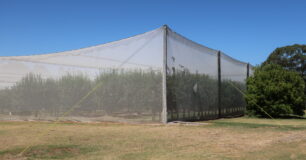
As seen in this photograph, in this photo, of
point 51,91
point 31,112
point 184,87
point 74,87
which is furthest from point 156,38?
point 31,112

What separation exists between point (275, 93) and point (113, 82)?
8.70 metres

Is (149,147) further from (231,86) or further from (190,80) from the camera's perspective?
(231,86)

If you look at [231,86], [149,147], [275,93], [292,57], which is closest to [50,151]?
[149,147]

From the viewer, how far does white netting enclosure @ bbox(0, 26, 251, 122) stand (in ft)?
37.3

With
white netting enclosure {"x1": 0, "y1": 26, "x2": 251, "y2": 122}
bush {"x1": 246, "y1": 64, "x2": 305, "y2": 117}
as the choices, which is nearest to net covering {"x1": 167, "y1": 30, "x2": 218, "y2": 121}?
white netting enclosure {"x1": 0, "y1": 26, "x2": 251, "y2": 122}

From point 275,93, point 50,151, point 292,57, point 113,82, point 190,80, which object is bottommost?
point 50,151

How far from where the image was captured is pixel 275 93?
15648 mm

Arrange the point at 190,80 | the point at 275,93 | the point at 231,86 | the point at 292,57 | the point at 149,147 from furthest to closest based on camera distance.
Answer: the point at 292,57, the point at 231,86, the point at 275,93, the point at 190,80, the point at 149,147

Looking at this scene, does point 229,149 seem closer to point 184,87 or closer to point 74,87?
point 184,87

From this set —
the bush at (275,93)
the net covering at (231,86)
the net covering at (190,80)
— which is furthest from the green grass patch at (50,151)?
the bush at (275,93)

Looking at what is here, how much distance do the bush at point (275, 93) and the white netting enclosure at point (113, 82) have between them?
3.93 meters

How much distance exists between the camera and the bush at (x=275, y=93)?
15.6 metres

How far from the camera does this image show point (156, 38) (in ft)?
37.7

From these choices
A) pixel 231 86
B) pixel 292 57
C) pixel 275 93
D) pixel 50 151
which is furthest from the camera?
pixel 292 57
